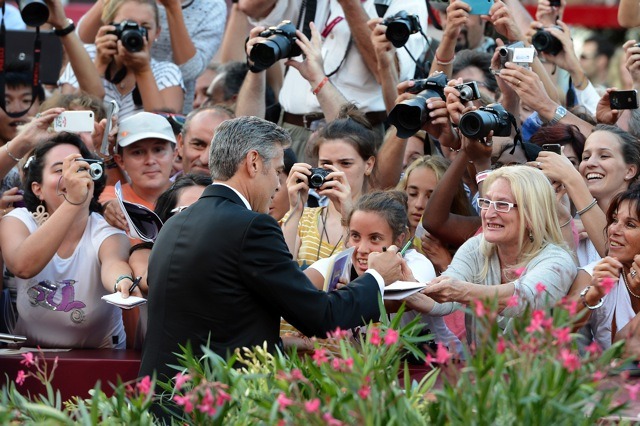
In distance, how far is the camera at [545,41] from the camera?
6531 millimetres

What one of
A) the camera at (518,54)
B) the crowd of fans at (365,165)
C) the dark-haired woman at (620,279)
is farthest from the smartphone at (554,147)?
the dark-haired woman at (620,279)

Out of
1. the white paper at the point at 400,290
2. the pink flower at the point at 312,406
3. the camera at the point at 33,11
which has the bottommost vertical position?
the white paper at the point at 400,290

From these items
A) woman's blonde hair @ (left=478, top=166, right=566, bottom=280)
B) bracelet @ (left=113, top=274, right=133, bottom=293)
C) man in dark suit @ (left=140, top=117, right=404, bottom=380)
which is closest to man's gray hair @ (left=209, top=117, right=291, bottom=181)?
man in dark suit @ (left=140, top=117, right=404, bottom=380)

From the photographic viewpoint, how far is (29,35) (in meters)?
7.13

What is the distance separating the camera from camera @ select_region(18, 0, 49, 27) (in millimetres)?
6707

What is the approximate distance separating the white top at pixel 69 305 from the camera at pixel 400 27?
1930mm

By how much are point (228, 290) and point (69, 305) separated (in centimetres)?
167

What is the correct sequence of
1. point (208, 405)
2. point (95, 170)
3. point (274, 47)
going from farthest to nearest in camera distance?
point (274, 47), point (95, 170), point (208, 405)

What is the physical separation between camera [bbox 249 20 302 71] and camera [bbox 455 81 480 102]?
3.55ft

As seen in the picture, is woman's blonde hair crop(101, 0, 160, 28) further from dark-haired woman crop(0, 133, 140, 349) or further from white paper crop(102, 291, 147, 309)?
white paper crop(102, 291, 147, 309)

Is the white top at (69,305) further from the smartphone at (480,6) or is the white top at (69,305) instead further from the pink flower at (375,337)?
the pink flower at (375,337)

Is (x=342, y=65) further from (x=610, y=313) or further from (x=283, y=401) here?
(x=283, y=401)

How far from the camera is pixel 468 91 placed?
5.61m

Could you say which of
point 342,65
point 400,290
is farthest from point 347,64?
point 400,290
